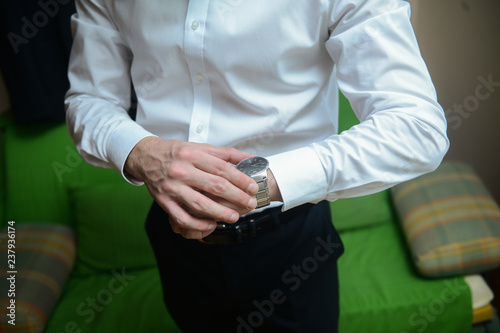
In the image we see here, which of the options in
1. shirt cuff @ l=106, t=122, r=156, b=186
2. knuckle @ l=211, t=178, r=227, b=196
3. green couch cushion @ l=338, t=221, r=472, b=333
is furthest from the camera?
green couch cushion @ l=338, t=221, r=472, b=333

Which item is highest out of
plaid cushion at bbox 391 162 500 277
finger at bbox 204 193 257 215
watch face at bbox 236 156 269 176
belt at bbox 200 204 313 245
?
watch face at bbox 236 156 269 176

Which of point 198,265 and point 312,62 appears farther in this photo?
point 198,265

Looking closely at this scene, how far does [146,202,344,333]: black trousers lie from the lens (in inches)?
33.8

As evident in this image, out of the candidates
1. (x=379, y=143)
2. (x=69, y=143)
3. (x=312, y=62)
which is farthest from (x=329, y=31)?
(x=69, y=143)

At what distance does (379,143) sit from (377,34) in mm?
165

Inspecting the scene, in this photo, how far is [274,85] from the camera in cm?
77

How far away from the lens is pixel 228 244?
0.84m

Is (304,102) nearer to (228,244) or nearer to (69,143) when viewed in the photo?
(228,244)

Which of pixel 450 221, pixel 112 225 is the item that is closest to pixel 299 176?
pixel 450 221

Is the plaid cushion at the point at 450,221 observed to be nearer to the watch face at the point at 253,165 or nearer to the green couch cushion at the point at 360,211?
the green couch cushion at the point at 360,211

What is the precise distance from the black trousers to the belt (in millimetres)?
17

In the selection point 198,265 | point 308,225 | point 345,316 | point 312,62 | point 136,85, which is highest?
point 312,62

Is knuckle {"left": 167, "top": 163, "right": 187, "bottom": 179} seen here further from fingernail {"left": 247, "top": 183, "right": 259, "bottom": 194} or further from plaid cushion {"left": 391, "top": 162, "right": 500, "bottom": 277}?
plaid cushion {"left": 391, "top": 162, "right": 500, "bottom": 277}

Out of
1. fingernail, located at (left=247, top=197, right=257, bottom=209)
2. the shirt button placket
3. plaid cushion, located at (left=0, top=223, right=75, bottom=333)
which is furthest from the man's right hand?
plaid cushion, located at (left=0, top=223, right=75, bottom=333)
